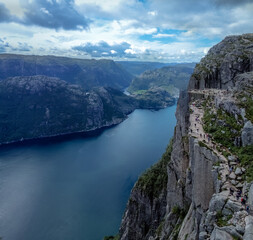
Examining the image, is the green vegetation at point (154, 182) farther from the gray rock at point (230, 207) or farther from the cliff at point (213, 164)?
the gray rock at point (230, 207)

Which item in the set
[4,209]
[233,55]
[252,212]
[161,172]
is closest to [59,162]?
[4,209]

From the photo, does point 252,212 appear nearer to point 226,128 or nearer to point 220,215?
point 220,215

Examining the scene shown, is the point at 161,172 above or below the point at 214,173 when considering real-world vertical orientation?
below

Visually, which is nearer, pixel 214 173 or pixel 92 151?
pixel 214 173

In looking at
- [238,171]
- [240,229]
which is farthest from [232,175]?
[240,229]

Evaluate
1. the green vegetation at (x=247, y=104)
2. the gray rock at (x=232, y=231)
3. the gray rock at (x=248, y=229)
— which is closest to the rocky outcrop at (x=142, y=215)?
the green vegetation at (x=247, y=104)

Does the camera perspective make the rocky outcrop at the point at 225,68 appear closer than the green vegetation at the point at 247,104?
No

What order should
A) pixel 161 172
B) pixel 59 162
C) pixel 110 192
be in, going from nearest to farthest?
1. pixel 161 172
2. pixel 110 192
3. pixel 59 162
